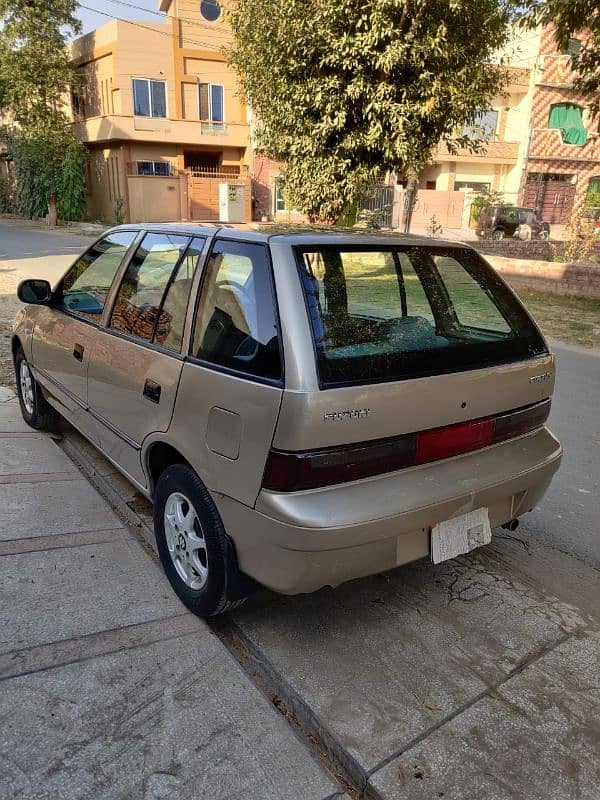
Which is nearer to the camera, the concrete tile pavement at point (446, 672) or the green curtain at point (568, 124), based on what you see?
the concrete tile pavement at point (446, 672)

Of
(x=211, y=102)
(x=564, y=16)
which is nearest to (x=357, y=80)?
(x=564, y=16)

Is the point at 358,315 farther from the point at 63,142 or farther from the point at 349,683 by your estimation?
the point at 63,142

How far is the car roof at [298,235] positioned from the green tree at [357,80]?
7.00 meters

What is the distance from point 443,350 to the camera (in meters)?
2.56

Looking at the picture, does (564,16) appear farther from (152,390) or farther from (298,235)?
(152,390)

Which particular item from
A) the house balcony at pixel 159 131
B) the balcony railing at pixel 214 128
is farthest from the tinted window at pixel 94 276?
the balcony railing at pixel 214 128

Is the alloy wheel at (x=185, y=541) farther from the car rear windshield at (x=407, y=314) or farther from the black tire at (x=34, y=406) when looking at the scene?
the black tire at (x=34, y=406)

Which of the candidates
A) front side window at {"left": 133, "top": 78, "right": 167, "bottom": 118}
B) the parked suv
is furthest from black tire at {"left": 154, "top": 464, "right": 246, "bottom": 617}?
front side window at {"left": 133, "top": 78, "right": 167, "bottom": 118}

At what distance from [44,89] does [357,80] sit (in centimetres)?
2464

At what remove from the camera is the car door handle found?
9.21ft

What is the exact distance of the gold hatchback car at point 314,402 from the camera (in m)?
2.20

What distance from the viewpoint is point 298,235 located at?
2564 millimetres

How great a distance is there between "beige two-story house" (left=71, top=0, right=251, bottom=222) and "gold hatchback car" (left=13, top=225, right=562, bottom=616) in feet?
85.1

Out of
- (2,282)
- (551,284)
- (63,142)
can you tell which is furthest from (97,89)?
(551,284)
